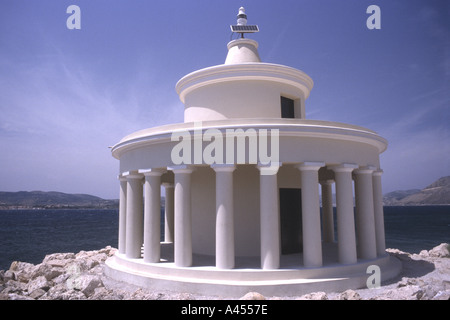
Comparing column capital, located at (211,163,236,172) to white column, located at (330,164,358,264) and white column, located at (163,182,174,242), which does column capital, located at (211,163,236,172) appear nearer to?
white column, located at (330,164,358,264)

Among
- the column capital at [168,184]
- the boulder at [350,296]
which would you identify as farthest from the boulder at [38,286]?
the boulder at [350,296]

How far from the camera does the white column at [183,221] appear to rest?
13.5 metres

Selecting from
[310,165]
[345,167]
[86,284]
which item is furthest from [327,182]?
[86,284]

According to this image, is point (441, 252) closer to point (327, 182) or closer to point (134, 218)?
point (327, 182)

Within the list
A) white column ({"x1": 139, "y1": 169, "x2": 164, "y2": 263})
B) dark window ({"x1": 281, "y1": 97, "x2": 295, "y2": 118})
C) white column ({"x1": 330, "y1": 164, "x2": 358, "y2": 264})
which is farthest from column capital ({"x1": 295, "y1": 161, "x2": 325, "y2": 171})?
white column ({"x1": 139, "y1": 169, "x2": 164, "y2": 263})

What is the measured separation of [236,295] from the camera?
1193 cm

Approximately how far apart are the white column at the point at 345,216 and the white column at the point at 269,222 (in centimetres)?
313

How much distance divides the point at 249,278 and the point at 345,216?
17.3 feet

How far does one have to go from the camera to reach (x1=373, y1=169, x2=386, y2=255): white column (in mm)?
16672

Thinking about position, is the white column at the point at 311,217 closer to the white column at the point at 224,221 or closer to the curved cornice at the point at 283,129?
the curved cornice at the point at 283,129
